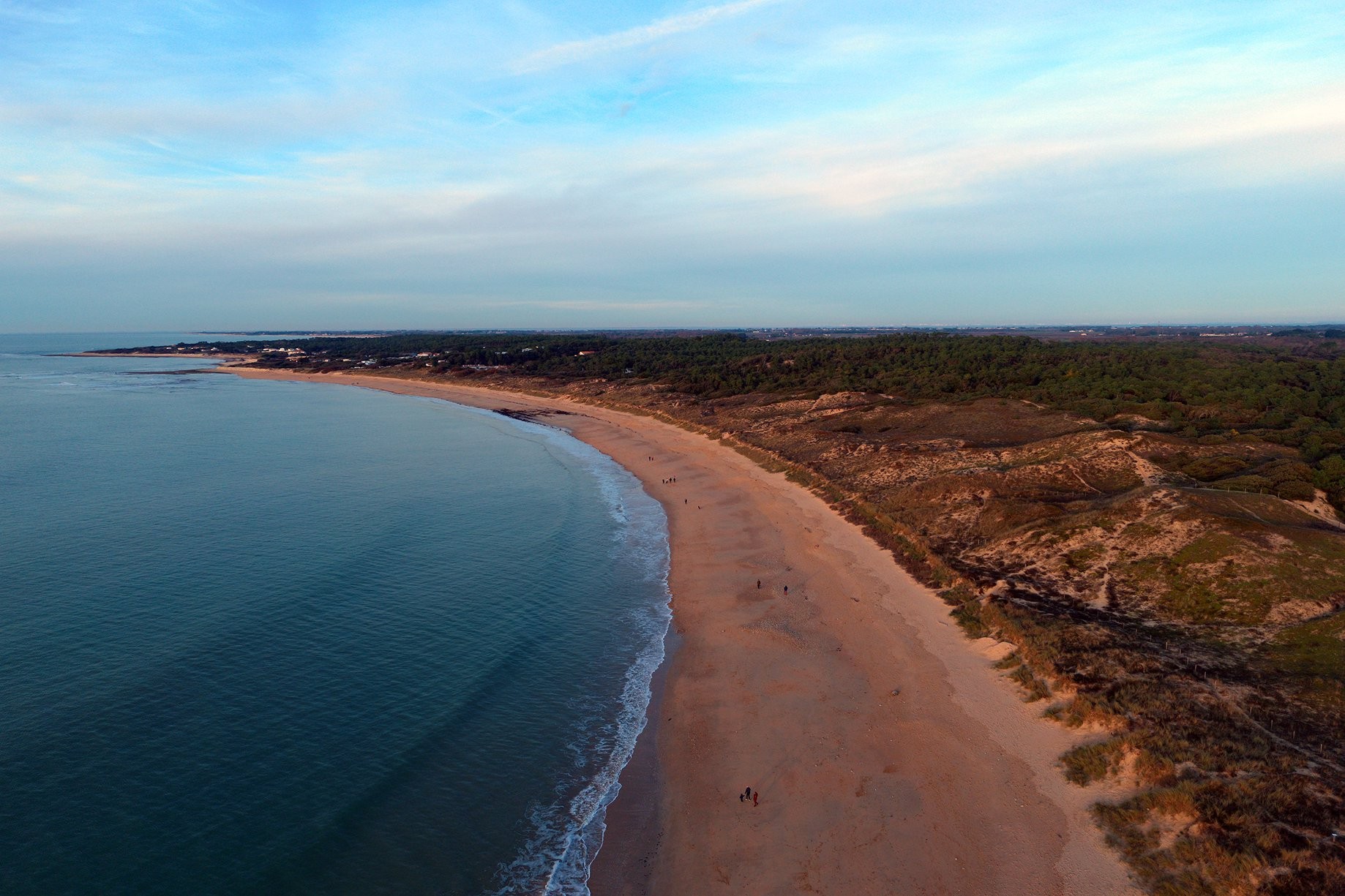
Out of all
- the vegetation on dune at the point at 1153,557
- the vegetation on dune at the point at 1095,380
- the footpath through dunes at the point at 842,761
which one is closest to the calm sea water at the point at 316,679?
the footpath through dunes at the point at 842,761

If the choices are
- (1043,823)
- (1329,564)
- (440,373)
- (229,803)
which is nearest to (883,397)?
(1329,564)

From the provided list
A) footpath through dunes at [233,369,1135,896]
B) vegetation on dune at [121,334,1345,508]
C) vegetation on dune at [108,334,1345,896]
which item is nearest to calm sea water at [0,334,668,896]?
footpath through dunes at [233,369,1135,896]

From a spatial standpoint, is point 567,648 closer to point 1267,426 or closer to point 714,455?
point 714,455

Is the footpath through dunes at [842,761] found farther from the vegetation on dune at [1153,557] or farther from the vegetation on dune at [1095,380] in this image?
the vegetation on dune at [1095,380]

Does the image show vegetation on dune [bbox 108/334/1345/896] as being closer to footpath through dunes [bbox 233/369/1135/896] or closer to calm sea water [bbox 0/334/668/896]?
footpath through dunes [bbox 233/369/1135/896]

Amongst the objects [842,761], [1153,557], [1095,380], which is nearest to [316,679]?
[842,761]
